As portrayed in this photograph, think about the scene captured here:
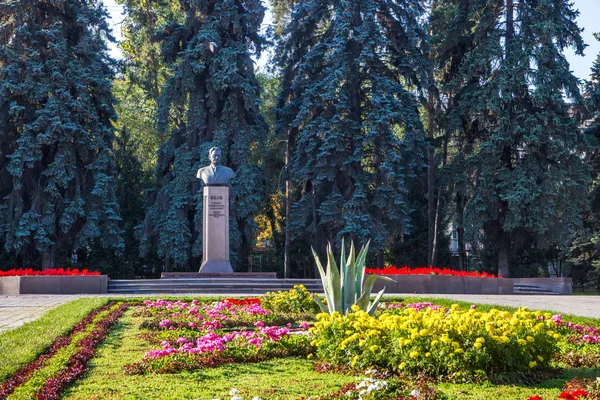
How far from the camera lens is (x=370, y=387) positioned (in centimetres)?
443

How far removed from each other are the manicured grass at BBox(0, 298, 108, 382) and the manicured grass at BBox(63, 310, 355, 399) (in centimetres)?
56

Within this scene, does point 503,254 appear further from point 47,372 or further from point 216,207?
point 47,372

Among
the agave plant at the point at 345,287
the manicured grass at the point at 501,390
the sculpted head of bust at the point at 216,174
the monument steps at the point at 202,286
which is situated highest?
the sculpted head of bust at the point at 216,174

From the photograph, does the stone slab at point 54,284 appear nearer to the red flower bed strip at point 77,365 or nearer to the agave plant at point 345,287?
the red flower bed strip at point 77,365

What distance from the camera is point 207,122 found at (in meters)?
24.6

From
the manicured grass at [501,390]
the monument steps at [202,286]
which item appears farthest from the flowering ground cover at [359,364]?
the monument steps at [202,286]

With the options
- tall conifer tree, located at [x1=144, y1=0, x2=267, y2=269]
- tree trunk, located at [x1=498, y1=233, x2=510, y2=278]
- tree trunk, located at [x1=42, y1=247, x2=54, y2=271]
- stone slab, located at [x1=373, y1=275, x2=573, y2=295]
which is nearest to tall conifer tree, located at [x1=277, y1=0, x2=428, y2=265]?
tall conifer tree, located at [x1=144, y1=0, x2=267, y2=269]

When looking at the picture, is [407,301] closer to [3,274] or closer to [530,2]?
[3,274]

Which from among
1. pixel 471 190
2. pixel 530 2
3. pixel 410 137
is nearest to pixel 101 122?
pixel 410 137

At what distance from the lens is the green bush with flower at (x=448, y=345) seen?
5441mm

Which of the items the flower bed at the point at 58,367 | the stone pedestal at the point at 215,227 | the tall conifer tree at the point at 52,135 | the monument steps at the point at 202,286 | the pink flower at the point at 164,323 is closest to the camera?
the flower bed at the point at 58,367

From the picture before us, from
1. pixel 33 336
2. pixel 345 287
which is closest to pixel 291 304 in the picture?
pixel 345 287

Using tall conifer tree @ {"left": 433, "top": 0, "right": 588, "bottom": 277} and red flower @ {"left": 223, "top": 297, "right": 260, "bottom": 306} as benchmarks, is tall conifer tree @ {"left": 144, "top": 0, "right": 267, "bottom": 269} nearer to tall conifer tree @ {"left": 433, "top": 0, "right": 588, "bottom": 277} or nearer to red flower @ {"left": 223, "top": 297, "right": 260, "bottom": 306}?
tall conifer tree @ {"left": 433, "top": 0, "right": 588, "bottom": 277}

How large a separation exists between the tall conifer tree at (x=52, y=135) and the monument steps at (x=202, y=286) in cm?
581
